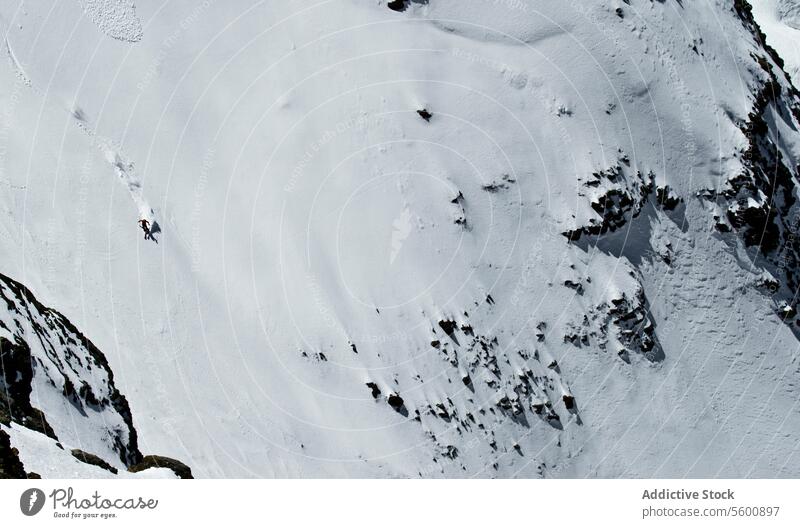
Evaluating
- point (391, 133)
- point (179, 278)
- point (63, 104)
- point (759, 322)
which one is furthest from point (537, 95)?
point (63, 104)

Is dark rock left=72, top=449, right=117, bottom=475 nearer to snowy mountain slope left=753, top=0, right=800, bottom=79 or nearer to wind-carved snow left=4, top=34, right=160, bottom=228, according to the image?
wind-carved snow left=4, top=34, right=160, bottom=228

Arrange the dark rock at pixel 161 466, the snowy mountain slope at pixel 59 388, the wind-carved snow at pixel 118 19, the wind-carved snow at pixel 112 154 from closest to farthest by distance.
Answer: the snowy mountain slope at pixel 59 388 → the dark rock at pixel 161 466 → the wind-carved snow at pixel 112 154 → the wind-carved snow at pixel 118 19

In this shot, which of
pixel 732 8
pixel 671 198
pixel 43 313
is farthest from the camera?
pixel 732 8

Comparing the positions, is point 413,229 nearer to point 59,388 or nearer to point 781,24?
point 59,388

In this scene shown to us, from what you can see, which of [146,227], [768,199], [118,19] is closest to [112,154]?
[146,227]

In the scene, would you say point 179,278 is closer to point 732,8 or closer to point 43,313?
point 43,313

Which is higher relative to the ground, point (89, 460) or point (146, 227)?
point (146, 227)

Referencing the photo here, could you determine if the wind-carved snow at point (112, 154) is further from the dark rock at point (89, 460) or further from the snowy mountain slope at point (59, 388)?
the dark rock at point (89, 460)

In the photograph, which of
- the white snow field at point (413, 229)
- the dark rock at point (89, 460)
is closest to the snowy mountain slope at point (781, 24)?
the white snow field at point (413, 229)

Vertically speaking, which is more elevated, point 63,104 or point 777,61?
point 777,61
